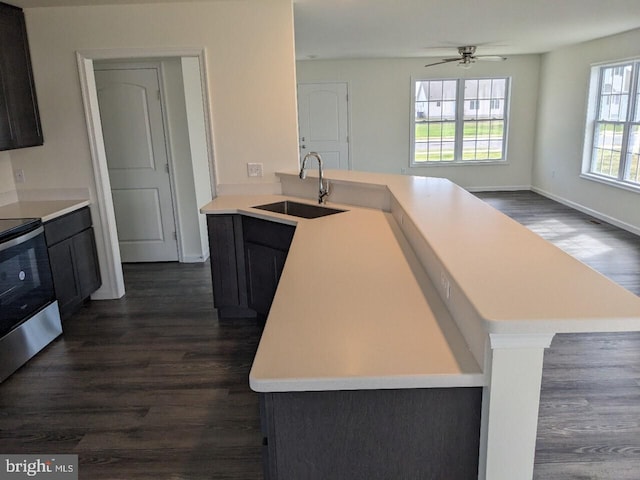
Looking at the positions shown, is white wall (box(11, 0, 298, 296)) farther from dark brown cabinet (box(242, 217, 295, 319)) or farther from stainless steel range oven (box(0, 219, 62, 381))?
stainless steel range oven (box(0, 219, 62, 381))

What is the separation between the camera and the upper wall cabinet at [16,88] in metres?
3.43

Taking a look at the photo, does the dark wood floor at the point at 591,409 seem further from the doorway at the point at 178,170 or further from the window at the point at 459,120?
the window at the point at 459,120

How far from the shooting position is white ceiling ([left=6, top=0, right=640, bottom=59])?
4.09 m

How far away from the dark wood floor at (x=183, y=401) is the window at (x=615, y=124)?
371 centimetres

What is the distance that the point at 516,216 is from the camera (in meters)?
6.94

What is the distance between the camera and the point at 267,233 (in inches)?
131

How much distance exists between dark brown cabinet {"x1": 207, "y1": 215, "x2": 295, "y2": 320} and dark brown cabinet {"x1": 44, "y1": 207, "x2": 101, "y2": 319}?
1.09m

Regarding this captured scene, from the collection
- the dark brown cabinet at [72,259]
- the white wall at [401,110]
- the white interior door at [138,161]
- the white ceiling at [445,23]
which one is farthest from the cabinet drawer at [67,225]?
the white wall at [401,110]

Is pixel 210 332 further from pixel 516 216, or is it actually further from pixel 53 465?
pixel 516 216

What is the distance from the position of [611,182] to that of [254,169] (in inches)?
192

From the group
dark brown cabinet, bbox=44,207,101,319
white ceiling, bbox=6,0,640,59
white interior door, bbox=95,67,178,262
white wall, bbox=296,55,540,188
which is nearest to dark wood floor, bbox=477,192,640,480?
white ceiling, bbox=6,0,640,59

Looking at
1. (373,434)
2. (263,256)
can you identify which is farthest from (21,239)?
(373,434)

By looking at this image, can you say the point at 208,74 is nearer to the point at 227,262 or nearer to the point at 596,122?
the point at 227,262

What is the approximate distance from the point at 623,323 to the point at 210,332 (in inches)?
109
